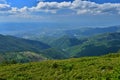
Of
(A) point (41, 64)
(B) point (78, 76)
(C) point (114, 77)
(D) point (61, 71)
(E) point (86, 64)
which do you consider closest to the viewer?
(C) point (114, 77)

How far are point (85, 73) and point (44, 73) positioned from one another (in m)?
9.58

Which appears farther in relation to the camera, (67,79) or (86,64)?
(86,64)

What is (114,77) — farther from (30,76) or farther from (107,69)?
(30,76)

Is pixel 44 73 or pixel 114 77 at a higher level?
pixel 114 77

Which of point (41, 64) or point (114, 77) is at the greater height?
point (114, 77)

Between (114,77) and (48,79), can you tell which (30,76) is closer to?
(48,79)

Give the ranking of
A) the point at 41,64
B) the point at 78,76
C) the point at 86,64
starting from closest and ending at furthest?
1. the point at 78,76
2. the point at 86,64
3. the point at 41,64

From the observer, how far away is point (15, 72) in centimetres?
5953

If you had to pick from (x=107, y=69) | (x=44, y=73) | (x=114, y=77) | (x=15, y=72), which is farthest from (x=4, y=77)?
(x=114, y=77)

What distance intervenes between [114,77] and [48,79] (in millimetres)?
28323

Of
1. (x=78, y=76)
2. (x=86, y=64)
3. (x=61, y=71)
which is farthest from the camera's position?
(x=86, y=64)

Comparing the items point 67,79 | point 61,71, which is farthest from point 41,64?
point 67,79

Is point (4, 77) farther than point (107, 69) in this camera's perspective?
Yes

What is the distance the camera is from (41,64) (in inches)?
2514
